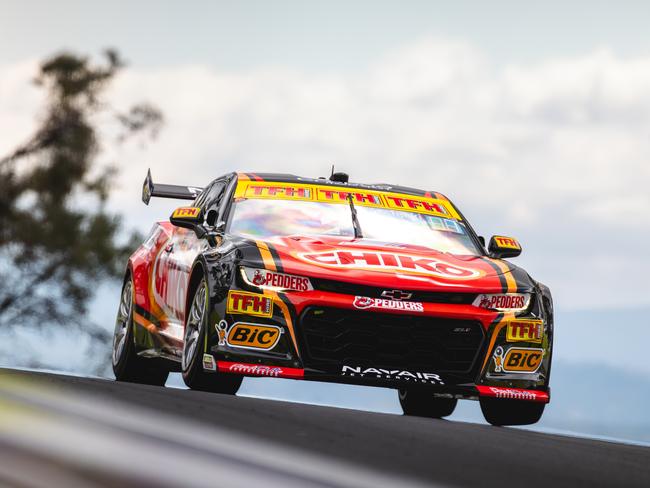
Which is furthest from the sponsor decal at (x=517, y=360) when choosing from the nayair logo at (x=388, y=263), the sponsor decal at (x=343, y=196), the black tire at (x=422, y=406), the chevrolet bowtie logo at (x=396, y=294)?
the black tire at (x=422, y=406)

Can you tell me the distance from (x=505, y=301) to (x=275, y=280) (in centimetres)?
150

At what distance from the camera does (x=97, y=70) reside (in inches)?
1227

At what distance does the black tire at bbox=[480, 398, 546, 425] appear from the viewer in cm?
1017

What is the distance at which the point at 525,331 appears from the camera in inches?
379

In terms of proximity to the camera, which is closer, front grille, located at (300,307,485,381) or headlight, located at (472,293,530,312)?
front grille, located at (300,307,485,381)

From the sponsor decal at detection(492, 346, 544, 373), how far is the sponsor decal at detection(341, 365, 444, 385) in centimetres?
44

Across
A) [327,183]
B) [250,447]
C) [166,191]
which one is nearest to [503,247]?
[327,183]

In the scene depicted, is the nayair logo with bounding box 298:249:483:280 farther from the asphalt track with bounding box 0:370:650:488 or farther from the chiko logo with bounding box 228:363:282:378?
the asphalt track with bounding box 0:370:650:488

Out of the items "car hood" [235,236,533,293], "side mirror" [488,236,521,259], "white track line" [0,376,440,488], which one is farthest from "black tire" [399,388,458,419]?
"white track line" [0,376,440,488]

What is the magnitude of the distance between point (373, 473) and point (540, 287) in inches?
196

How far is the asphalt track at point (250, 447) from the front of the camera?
4.59 metres

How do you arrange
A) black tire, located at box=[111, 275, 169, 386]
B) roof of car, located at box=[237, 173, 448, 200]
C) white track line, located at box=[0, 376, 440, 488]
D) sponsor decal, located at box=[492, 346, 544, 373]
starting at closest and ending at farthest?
1. white track line, located at box=[0, 376, 440, 488]
2. sponsor decal, located at box=[492, 346, 544, 373]
3. roof of car, located at box=[237, 173, 448, 200]
4. black tire, located at box=[111, 275, 169, 386]

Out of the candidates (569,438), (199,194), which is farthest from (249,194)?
(569,438)

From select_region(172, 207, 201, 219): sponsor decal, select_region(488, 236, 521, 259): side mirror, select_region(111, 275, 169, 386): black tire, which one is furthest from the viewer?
select_region(111, 275, 169, 386): black tire
